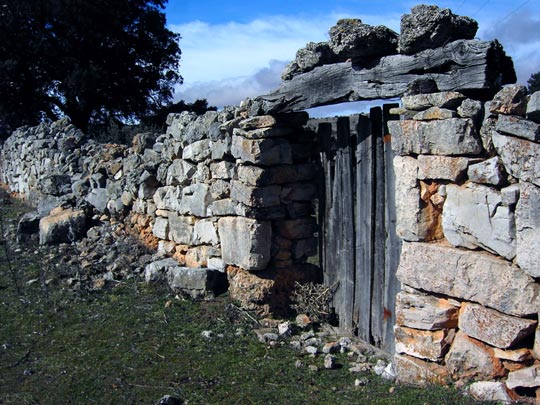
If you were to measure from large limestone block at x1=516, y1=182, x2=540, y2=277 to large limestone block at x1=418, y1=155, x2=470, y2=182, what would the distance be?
491 mm

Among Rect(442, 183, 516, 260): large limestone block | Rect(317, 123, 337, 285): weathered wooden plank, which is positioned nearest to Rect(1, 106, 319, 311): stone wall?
Rect(317, 123, 337, 285): weathered wooden plank

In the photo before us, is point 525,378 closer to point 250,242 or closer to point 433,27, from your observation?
point 433,27

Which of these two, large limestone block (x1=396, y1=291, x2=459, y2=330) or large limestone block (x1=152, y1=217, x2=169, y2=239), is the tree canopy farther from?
large limestone block (x1=396, y1=291, x2=459, y2=330)

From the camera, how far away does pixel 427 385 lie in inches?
169

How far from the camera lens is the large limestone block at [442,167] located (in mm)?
4023

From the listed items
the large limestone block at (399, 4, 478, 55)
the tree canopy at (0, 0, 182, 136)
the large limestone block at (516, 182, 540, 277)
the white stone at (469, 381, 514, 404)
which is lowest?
the white stone at (469, 381, 514, 404)

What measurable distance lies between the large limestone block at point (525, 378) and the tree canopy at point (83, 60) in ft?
54.1

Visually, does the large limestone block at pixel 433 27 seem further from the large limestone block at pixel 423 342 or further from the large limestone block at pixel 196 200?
the large limestone block at pixel 196 200

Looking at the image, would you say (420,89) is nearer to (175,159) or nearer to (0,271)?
(175,159)

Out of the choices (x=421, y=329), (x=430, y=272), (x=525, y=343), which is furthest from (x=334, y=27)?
(x=525, y=343)

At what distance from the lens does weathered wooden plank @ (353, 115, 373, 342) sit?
548cm

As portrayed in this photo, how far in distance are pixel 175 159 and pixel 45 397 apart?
3798 millimetres

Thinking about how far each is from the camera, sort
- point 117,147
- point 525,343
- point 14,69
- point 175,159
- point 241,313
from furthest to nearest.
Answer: point 14,69
point 117,147
point 175,159
point 241,313
point 525,343

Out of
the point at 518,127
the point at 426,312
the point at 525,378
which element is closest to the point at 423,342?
the point at 426,312
